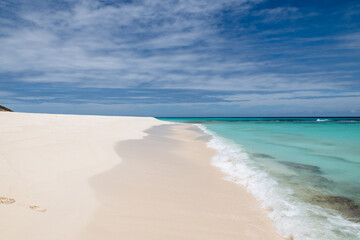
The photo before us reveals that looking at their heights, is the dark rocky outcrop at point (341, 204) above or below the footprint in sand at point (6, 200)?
below


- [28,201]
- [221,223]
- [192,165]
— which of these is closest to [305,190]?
[221,223]

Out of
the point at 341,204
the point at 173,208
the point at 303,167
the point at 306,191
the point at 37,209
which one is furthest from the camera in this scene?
the point at 303,167

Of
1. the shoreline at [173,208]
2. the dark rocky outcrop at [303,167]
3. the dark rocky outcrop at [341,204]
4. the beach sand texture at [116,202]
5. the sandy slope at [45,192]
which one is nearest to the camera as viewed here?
the sandy slope at [45,192]

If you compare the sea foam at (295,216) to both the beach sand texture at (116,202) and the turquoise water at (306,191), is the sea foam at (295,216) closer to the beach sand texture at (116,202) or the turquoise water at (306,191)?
the turquoise water at (306,191)

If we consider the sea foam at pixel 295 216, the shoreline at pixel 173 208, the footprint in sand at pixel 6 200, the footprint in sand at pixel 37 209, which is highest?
the footprint in sand at pixel 6 200

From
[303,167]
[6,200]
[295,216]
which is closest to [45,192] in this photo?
[6,200]

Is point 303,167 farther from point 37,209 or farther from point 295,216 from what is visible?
point 37,209

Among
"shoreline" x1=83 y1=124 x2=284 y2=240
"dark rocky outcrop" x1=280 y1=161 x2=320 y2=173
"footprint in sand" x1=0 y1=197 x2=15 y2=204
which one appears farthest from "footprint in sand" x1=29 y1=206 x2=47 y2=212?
"dark rocky outcrop" x1=280 y1=161 x2=320 y2=173

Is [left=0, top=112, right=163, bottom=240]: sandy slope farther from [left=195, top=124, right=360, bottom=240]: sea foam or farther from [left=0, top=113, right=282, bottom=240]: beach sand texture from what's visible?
[left=195, top=124, right=360, bottom=240]: sea foam

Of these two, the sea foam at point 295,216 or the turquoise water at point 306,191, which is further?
the turquoise water at point 306,191

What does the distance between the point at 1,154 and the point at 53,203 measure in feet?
11.2

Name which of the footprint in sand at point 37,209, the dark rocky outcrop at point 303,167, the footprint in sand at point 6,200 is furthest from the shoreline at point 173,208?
the dark rocky outcrop at point 303,167

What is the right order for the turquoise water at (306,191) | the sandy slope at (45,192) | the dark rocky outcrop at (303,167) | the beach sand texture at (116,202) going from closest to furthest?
1. the sandy slope at (45,192)
2. the beach sand texture at (116,202)
3. the turquoise water at (306,191)
4. the dark rocky outcrop at (303,167)

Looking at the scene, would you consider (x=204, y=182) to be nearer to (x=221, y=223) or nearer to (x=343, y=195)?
(x=221, y=223)
